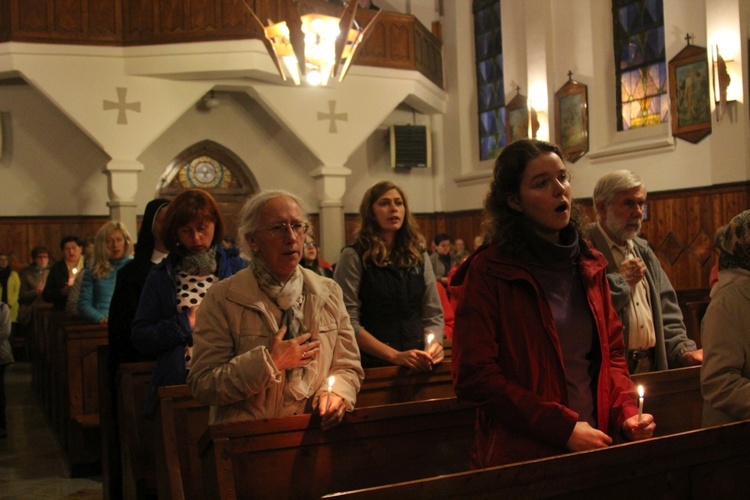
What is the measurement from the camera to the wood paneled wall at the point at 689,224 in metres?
9.45

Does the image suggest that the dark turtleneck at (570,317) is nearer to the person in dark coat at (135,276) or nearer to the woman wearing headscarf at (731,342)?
the woman wearing headscarf at (731,342)

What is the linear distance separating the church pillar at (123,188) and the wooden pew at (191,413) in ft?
27.4

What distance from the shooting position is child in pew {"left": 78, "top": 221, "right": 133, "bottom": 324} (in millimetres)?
5168

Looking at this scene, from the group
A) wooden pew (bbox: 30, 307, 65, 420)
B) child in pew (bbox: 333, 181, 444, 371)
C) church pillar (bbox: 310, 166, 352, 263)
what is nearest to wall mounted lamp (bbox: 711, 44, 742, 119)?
church pillar (bbox: 310, 166, 352, 263)

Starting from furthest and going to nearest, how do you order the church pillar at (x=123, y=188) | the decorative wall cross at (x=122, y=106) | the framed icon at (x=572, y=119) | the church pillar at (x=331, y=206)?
the church pillar at (x=331, y=206) < the framed icon at (x=572, y=119) < the church pillar at (x=123, y=188) < the decorative wall cross at (x=122, y=106)

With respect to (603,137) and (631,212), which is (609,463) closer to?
(631,212)

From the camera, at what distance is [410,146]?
13.9 meters

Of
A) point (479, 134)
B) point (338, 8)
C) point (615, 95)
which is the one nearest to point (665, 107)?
point (615, 95)

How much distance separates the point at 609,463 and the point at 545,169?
0.72 m

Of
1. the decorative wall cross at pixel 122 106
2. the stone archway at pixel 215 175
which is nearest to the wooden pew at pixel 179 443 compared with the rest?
the decorative wall cross at pixel 122 106

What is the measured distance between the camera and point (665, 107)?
35.8 ft

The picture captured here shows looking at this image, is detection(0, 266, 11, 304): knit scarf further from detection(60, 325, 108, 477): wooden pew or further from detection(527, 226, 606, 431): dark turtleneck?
detection(527, 226, 606, 431): dark turtleneck

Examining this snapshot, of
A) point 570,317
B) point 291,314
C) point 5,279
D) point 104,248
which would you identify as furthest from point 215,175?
point 570,317

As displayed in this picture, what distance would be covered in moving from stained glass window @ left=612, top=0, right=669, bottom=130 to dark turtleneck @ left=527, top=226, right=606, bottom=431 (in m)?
9.86
